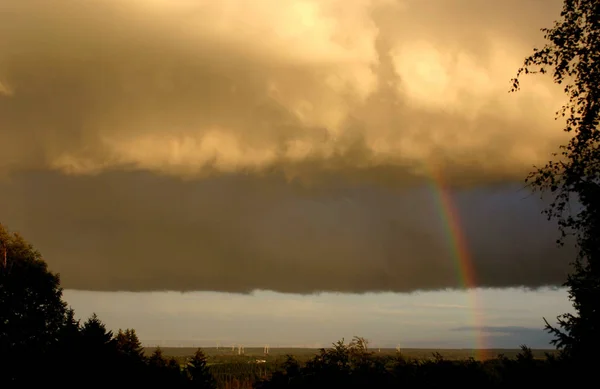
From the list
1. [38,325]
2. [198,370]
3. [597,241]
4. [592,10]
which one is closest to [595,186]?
[597,241]

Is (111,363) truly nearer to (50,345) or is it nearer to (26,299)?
(50,345)

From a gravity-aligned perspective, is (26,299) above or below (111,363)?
above

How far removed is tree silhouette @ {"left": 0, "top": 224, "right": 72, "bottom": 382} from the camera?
198 feet

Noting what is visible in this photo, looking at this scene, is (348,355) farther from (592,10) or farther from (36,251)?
(592,10)

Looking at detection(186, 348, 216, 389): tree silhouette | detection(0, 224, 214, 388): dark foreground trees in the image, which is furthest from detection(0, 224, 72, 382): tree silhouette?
detection(186, 348, 216, 389): tree silhouette

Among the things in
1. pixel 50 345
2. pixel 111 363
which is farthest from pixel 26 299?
pixel 111 363

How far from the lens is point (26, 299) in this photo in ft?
206

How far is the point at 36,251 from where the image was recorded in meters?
66.8

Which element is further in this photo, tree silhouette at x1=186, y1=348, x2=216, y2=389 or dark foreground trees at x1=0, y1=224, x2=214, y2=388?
tree silhouette at x1=186, y1=348, x2=216, y2=389

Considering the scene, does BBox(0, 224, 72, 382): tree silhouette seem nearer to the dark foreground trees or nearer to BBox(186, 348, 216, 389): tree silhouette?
the dark foreground trees

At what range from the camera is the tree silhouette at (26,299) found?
198 feet

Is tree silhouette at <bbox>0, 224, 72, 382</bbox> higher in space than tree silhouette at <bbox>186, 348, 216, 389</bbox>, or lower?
higher

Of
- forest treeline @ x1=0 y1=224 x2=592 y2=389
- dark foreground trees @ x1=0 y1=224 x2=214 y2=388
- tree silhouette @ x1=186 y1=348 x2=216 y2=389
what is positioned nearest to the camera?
forest treeline @ x1=0 y1=224 x2=592 y2=389

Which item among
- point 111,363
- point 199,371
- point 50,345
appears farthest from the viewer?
point 199,371
